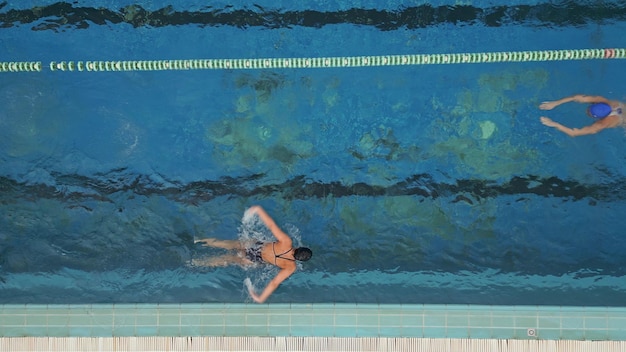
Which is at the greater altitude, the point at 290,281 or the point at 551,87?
the point at 551,87

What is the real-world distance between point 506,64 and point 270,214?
8.87 ft

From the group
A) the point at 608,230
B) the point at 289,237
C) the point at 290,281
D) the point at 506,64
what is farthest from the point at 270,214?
the point at 608,230

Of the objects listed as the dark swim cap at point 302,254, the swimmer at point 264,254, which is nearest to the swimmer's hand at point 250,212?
the swimmer at point 264,254

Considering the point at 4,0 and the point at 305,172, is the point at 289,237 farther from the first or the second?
the point at 4,0

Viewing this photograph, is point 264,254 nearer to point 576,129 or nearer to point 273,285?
point 273,285

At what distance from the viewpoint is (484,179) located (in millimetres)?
6254

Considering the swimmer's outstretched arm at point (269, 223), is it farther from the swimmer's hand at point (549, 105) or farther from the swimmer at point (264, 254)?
the swimmer's hand at point (549, 105)

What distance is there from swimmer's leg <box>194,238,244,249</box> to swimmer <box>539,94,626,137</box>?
10.5ft

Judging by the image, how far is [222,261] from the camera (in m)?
6.36

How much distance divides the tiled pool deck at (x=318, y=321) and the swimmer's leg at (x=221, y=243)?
61 centimetres

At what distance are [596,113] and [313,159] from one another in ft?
8.88

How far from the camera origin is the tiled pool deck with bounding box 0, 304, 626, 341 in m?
5.89

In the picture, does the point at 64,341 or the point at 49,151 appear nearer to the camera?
the point at 64,341

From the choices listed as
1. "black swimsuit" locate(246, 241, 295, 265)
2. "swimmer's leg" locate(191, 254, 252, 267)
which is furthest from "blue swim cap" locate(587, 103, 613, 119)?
"swimmer's leg" locate(191, 254, 252, 267)
